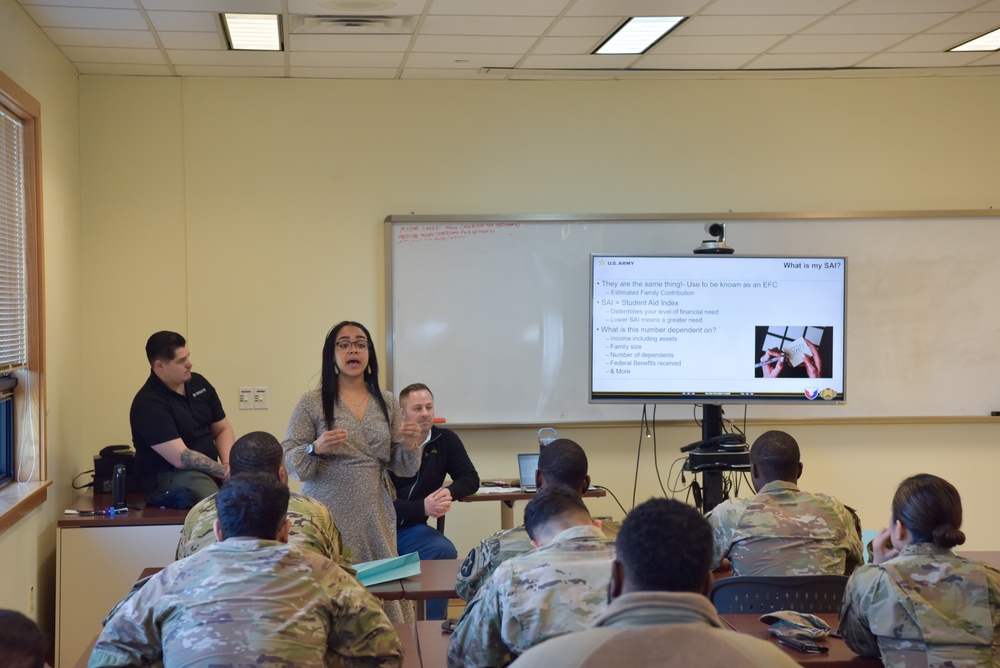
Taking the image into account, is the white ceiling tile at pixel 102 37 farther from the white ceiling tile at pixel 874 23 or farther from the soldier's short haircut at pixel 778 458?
the soldier's short haircut at pixel 778 458

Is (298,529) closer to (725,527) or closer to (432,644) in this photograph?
(432,644)

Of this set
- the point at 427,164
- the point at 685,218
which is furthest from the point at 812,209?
the point at 427,164

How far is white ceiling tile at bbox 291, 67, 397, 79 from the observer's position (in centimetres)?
537

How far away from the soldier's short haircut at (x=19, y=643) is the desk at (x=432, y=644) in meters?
1.08

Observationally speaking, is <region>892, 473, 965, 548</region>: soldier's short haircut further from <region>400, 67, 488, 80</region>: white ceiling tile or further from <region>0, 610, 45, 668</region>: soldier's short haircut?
<region>400, 67, 488, 80</region>: white ceiling tile

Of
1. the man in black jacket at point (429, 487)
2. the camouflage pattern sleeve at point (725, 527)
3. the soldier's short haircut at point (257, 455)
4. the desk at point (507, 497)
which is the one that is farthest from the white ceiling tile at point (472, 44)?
the camouflage pattern sleeve at point (725, 527)

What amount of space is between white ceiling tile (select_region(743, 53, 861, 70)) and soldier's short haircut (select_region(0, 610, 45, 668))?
185 inches

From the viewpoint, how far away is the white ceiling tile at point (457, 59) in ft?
16.8

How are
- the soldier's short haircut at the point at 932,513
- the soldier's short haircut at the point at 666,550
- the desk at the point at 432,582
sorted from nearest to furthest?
the soldier's short haircut at the point at 666,550, the soldier's short haircut at the point at 932,513, the desk at the point at 432,582

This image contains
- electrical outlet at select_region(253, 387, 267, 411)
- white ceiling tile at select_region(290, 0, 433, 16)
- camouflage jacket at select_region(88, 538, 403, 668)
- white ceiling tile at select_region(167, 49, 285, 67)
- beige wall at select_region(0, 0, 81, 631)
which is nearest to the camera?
camouflage jacket at select_region(88, 538, 403, 668)

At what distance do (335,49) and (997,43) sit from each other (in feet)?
11.4

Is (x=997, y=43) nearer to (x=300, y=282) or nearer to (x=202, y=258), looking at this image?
(x=300, y=282)

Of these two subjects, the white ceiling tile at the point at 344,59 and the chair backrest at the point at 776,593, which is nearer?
the chair backrest at the point at 776,593

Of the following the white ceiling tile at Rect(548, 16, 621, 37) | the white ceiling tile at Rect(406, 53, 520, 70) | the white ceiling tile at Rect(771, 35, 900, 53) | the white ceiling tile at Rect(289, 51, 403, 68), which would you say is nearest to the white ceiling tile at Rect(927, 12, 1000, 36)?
the white ceiling tile at Rect(771, 35, 900, 53)
